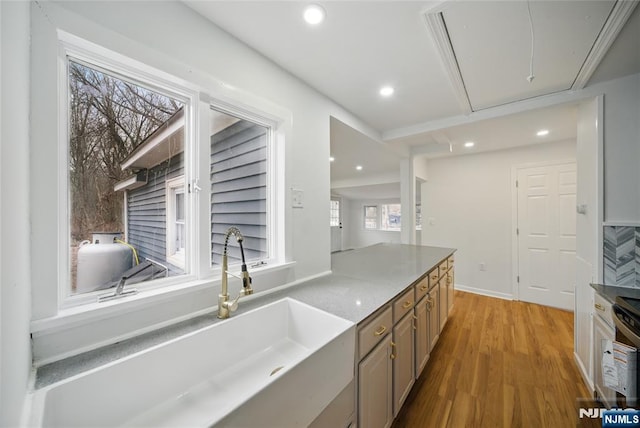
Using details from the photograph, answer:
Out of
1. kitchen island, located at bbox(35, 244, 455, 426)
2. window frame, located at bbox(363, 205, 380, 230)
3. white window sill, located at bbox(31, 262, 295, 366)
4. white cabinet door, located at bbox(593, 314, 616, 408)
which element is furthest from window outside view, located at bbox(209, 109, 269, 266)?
window frame, located at bbox(363, 205, 380, 230)

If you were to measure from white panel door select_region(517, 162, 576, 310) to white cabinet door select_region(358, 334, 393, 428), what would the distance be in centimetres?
326

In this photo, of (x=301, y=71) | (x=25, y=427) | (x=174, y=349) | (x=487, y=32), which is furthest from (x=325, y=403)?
(x=487, y=32)

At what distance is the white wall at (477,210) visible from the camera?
3.48 m

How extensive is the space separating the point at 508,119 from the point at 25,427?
11.3ft

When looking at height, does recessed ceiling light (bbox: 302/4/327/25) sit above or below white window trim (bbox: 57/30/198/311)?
above

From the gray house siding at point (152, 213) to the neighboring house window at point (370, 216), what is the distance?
7490mm

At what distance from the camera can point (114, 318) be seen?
35.3 inches

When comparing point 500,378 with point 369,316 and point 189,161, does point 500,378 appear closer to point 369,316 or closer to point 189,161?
point 369,316

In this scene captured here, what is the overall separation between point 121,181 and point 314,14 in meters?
1.24

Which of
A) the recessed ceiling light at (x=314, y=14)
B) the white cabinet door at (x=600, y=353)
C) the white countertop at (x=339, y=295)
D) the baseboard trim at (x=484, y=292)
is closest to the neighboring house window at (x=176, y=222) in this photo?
the white countertop at (x=339, y=295)

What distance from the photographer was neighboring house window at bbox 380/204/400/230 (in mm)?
7797

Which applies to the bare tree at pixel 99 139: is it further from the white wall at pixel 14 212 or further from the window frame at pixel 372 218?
the window frame at pixel 372 218

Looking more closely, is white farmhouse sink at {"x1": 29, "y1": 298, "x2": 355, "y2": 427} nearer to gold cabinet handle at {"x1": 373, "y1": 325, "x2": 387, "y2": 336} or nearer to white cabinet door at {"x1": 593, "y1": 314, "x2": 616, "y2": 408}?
gold cabinet handle at {"x1": 373, "y1": 325, "x2": 387, "y2": 336}

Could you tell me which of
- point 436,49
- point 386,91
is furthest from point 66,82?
point 386,91
